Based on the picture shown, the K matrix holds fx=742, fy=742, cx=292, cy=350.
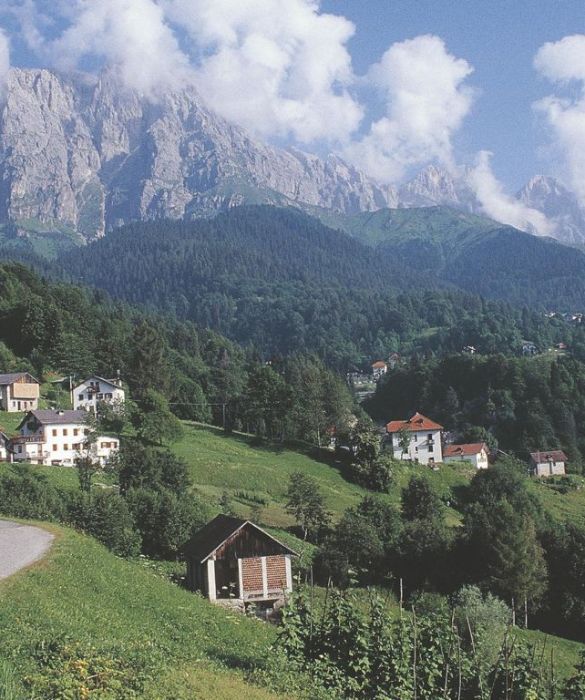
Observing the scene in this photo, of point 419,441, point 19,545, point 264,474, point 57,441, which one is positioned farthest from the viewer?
point 419,441

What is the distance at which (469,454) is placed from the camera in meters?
112

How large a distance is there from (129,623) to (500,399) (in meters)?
146

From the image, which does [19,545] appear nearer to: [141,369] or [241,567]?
[241,567]

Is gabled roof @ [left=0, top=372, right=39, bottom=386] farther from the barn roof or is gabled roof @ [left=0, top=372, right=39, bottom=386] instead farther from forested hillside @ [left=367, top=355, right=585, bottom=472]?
forested hillside @ [left=367, top=355, right=585, bottom=472]

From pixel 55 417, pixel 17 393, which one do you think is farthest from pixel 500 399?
pixel 55 417

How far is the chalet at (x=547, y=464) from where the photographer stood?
4856 inches

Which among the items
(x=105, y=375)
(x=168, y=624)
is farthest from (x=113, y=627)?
(x=105, y=375)

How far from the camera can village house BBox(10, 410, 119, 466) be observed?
247ft

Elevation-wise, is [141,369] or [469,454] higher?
[141,369]

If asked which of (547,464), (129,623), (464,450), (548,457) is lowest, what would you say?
(547,464)

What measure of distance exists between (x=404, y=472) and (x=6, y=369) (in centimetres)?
5429

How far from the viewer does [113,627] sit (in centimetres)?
2041

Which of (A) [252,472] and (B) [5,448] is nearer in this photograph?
(B) [5,448]

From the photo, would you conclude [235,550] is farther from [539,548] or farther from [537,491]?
[537,491]
